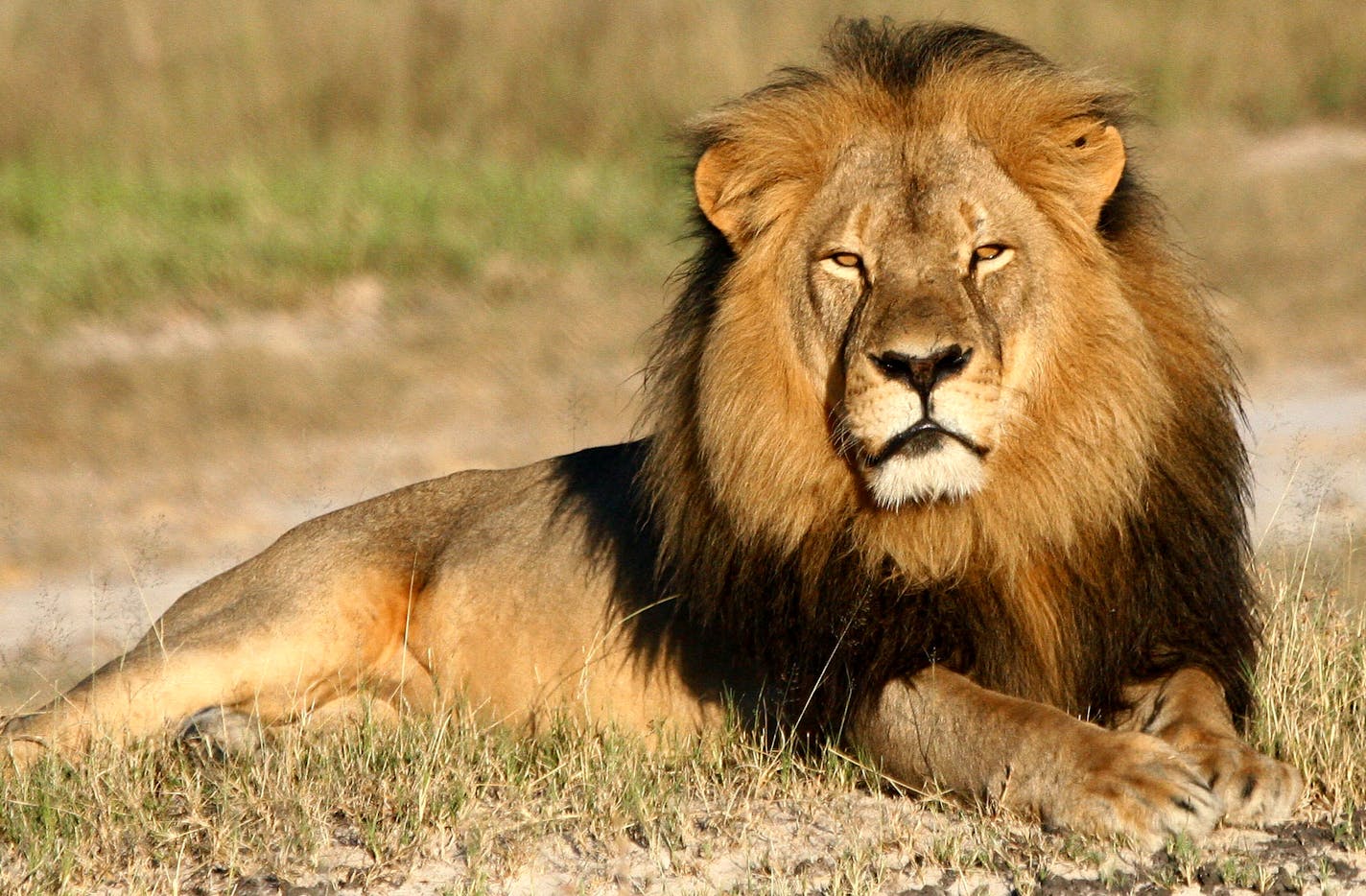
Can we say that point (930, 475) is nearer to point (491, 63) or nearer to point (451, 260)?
point (451, 260)

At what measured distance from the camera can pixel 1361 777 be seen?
363 cm

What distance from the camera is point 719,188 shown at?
3889 millimetres

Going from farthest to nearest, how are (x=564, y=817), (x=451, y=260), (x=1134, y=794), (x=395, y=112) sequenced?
1. (x=395, y=112)
2. (x=451, y=260)
3. (x=564, y=817)
4. (x=1134, y=794)

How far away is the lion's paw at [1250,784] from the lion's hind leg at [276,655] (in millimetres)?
1981

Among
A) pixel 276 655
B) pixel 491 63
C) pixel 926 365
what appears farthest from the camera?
pixel 491 63

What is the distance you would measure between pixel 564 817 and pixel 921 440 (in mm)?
956

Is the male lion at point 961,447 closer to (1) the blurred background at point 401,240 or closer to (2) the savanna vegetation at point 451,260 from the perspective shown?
(2) the savanna vegetation at point 451,260

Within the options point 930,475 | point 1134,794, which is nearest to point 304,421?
point 930,475

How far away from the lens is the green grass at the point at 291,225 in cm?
970

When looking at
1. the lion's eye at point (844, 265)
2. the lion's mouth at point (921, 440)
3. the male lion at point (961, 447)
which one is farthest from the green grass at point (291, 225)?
the lion's mouth at point (921, 440)

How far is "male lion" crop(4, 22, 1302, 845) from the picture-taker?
3461 millimetres

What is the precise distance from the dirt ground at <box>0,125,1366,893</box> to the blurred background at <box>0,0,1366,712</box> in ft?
0.06

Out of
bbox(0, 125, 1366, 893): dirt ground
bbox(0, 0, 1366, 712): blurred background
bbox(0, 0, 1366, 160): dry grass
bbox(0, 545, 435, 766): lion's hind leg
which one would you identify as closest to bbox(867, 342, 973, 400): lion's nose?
bbox(0, 0, 1366, 712): blurred background

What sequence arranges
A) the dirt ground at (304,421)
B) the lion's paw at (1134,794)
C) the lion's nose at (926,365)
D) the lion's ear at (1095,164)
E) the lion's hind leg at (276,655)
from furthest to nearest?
1. the dirt ground at (304,421)
2. the lion's hind leg at (276,655)
3. the lion's ear at (1095,164)
4. the lion's nose at (926,365)
5. the lion's paw at (1134,794)
